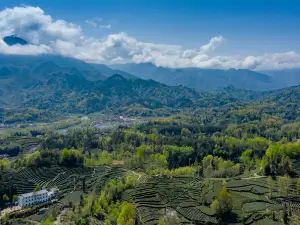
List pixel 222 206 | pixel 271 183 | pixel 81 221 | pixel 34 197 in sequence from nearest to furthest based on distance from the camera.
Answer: pixel 81 221, pixel 222 206, pixel 271 183, pixel 34 197

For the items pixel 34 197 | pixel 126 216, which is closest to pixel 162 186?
pixel 126 216

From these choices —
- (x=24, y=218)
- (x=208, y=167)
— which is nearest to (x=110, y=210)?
(x=24, y=218)

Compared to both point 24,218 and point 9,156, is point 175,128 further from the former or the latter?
point 24,218

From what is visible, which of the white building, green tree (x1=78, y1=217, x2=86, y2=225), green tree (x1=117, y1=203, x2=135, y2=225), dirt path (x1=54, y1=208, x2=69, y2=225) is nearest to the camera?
green tree (x1=117, y1=203, x2=135, y2=225)

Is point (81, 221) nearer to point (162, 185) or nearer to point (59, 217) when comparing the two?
point (59, 217)

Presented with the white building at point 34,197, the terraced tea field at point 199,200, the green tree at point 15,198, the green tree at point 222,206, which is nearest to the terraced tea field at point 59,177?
the green tree at point 15,198

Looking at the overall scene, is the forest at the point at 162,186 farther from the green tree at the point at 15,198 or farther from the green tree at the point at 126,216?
the green tree at the point at 126,216

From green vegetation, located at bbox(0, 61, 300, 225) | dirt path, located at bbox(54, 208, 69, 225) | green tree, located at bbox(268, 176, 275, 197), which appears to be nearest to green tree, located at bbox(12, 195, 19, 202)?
A: green vegetation, located at bbox(0, 61, 300, 225)

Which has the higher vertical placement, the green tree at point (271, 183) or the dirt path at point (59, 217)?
the green tree at point (271, 183)

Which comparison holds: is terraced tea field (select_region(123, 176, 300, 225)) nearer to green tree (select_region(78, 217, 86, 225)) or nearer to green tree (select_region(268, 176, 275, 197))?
green tree (select_region(268, 176, 275, 197))
